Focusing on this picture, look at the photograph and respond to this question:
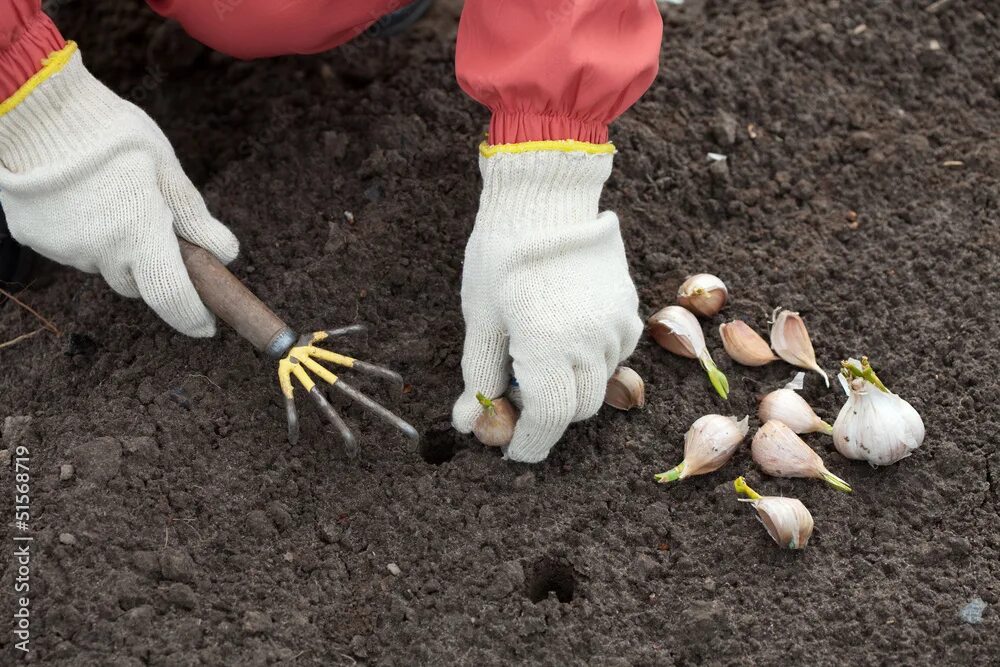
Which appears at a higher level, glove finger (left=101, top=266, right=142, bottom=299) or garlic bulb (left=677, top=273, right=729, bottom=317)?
glove finger (left=101, top=266, right=142, bottom=299)

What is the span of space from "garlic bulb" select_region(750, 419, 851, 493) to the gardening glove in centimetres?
85

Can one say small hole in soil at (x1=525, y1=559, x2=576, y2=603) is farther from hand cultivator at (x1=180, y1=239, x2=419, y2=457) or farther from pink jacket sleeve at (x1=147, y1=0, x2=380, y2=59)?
pink jacket sleeve at (x1=147, y1=0, x2=380, y2=59)

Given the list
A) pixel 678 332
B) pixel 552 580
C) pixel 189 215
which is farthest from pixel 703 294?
pixel 189 215

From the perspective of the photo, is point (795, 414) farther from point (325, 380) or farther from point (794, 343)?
point (325, 380)

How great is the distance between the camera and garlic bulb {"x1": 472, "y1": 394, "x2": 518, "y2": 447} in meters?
1.45

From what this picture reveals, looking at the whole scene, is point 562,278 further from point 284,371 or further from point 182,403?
point 182,403

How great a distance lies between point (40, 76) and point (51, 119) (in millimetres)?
61

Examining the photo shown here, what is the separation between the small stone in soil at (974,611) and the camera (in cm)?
135

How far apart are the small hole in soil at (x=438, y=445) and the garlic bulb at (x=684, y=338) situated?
1.21 feet

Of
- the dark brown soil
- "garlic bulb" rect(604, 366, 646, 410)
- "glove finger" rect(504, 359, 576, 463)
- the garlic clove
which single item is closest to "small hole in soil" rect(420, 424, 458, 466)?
the dark brown soil

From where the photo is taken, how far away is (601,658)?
131cm

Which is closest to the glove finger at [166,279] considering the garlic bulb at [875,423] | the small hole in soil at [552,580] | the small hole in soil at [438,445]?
the small hole in soil at [438,445]

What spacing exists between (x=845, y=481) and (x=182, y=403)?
1.00 metres

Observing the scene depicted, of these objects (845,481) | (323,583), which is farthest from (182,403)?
(845,481)
